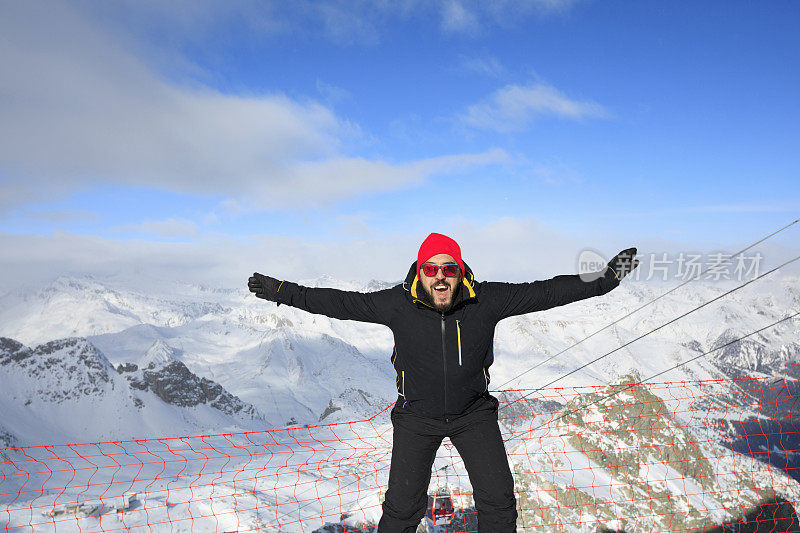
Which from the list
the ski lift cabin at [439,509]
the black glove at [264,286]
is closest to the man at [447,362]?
the black glove at [264,286]

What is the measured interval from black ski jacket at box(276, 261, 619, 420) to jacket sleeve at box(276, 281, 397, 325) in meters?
0.01

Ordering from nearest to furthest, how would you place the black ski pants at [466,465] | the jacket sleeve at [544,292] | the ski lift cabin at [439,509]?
the black ski pants at [466,465] → the jacket sleeve at [544,292] → the ski lift cabin at [439,509]

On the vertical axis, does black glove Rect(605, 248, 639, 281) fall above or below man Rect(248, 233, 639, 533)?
above

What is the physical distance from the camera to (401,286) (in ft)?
16.3

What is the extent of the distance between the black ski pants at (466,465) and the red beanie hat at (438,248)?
1582mm

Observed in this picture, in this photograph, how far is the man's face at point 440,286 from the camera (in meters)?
4.70

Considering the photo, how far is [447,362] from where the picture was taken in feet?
15.6

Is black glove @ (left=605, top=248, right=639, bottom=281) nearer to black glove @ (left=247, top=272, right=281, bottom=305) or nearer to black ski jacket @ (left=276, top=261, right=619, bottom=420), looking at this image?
black ski jacket @ (left=276, top=261, right=619, bottom=420)

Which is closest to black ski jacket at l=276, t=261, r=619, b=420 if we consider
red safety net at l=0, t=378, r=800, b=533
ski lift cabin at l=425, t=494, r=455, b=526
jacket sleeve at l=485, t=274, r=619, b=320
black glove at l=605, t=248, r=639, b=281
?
jacket sleeve at l=485, t=274, r=619, b=320

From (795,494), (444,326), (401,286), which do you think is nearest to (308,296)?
(401,286)

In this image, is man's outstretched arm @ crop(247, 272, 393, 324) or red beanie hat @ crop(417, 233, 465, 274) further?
man's outstretched arm @ crop(247, 272, 393, 324)

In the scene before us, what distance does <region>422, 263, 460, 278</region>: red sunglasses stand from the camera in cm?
A: 468

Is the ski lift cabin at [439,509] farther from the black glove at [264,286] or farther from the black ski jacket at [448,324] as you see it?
the black glove at [264,286]

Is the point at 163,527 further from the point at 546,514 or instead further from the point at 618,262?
the point at 618,262
